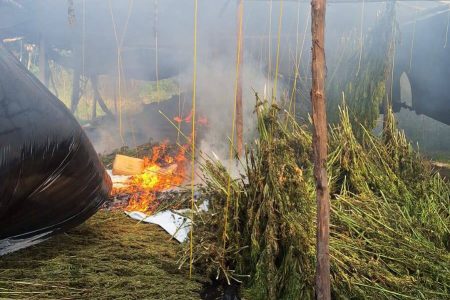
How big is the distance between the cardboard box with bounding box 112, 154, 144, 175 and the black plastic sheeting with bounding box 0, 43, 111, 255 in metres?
2.78

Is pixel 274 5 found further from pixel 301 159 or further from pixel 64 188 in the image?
pixel 64 188

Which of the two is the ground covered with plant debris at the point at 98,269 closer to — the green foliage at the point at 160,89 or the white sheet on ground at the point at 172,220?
the white sheet on ground at the point at 172,220

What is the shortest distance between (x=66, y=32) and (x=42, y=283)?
820cm

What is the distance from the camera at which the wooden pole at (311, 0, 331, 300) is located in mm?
2096

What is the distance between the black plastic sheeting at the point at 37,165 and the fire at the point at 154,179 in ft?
2.14

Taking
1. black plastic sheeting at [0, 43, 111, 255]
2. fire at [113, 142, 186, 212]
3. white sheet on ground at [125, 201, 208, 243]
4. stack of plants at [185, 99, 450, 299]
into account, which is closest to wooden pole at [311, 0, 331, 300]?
stack of plants at [185, 99, 450, 299]

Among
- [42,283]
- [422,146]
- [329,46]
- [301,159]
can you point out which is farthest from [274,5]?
[42,283]

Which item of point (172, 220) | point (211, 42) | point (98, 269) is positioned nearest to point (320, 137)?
point (98, 269)

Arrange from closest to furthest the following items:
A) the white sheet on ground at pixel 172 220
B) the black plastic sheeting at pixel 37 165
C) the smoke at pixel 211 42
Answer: the black plastic sheeting at pixel 37 165 → the white sheet on ground at pixel 172 220 → the smoke at pixel 211 42

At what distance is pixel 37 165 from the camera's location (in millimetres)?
2928

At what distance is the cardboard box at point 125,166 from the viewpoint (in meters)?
6.30

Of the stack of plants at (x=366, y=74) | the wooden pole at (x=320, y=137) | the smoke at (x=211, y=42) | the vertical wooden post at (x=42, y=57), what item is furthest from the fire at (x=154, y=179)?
the vertical wooden post at (x=42, y=57)

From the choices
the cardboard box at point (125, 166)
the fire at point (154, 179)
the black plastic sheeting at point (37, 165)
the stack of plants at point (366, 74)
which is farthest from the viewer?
the cardboard box at point (125, 166)

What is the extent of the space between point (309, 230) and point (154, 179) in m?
3.51
